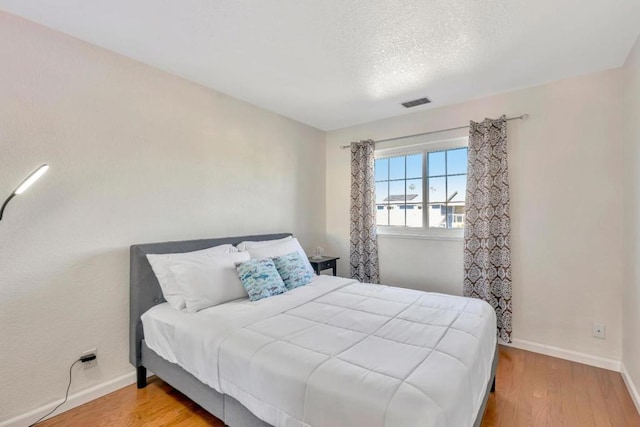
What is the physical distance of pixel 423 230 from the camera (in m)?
3.46

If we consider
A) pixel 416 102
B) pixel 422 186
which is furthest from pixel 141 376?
pixel 416 102

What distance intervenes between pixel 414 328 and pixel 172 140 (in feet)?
7.80

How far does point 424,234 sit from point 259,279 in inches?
80.0

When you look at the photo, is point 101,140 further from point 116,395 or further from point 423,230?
point 423,230

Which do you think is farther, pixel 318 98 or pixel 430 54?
pixel 318 98

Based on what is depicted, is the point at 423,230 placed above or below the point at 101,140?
below

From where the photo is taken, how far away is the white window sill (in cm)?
320

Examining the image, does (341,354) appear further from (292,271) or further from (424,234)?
(424,234)

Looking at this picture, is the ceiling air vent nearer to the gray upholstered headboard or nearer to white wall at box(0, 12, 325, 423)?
white wall at box(0, 12, 325, 423)

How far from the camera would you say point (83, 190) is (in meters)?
2.05

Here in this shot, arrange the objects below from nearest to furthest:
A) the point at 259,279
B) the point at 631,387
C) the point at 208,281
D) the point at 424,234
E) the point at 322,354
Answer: the point at 322,354 → the point at 631,387 → the point at 208,281 → the point at 259,279 → the point at 424,234

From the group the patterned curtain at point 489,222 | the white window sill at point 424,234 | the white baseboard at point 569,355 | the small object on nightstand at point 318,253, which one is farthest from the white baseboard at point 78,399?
the white baseboard at point 569,355

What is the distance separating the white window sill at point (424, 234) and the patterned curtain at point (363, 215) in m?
0.16

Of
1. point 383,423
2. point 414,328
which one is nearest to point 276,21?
point 414,328
